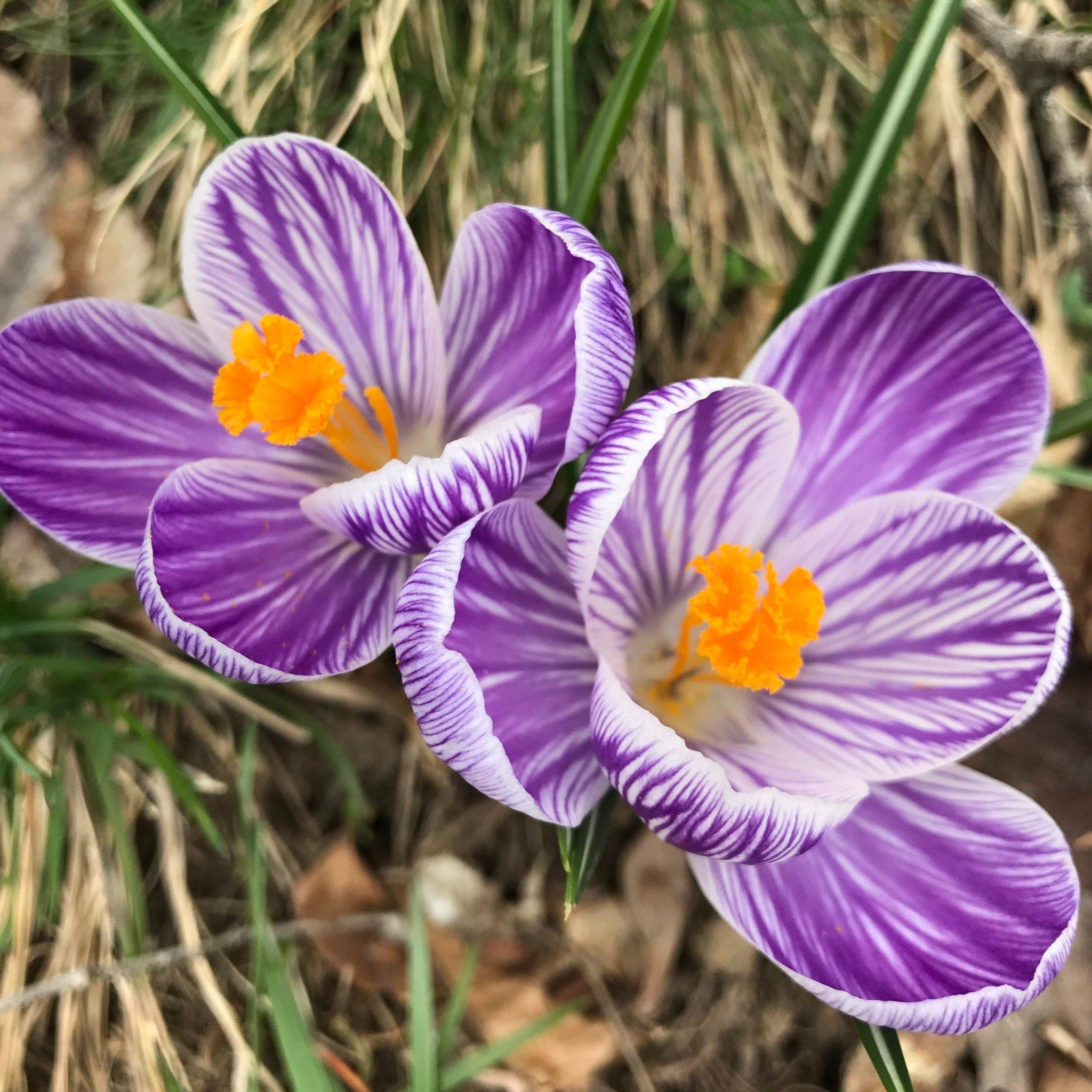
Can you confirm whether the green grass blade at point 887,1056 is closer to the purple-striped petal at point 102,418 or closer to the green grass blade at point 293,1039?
the green grass blade at point 293,1039

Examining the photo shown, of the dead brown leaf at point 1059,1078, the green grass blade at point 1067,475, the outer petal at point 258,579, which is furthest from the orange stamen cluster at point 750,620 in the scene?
the dead brown leaf at point 1059,1078

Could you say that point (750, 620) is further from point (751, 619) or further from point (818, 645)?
point (818, 645)

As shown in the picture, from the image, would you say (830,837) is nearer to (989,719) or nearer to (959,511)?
(989,719)

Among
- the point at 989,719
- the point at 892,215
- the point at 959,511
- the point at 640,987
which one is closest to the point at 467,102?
the point at 892,215

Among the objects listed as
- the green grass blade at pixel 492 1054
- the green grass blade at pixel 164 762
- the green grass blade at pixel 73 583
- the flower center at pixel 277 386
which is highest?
the flower center at pixel 277 386

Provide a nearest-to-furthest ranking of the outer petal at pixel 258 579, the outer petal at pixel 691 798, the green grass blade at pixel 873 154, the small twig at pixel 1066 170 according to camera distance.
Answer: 1. the outer petal at pixel 691 798
2. the outer petal at pixel 258 579
3. the green grass blade at pixel 873 154
4. the small twig at pixel 1066 170

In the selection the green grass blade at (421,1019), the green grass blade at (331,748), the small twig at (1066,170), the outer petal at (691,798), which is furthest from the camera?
the green grass blade at (331,748)
